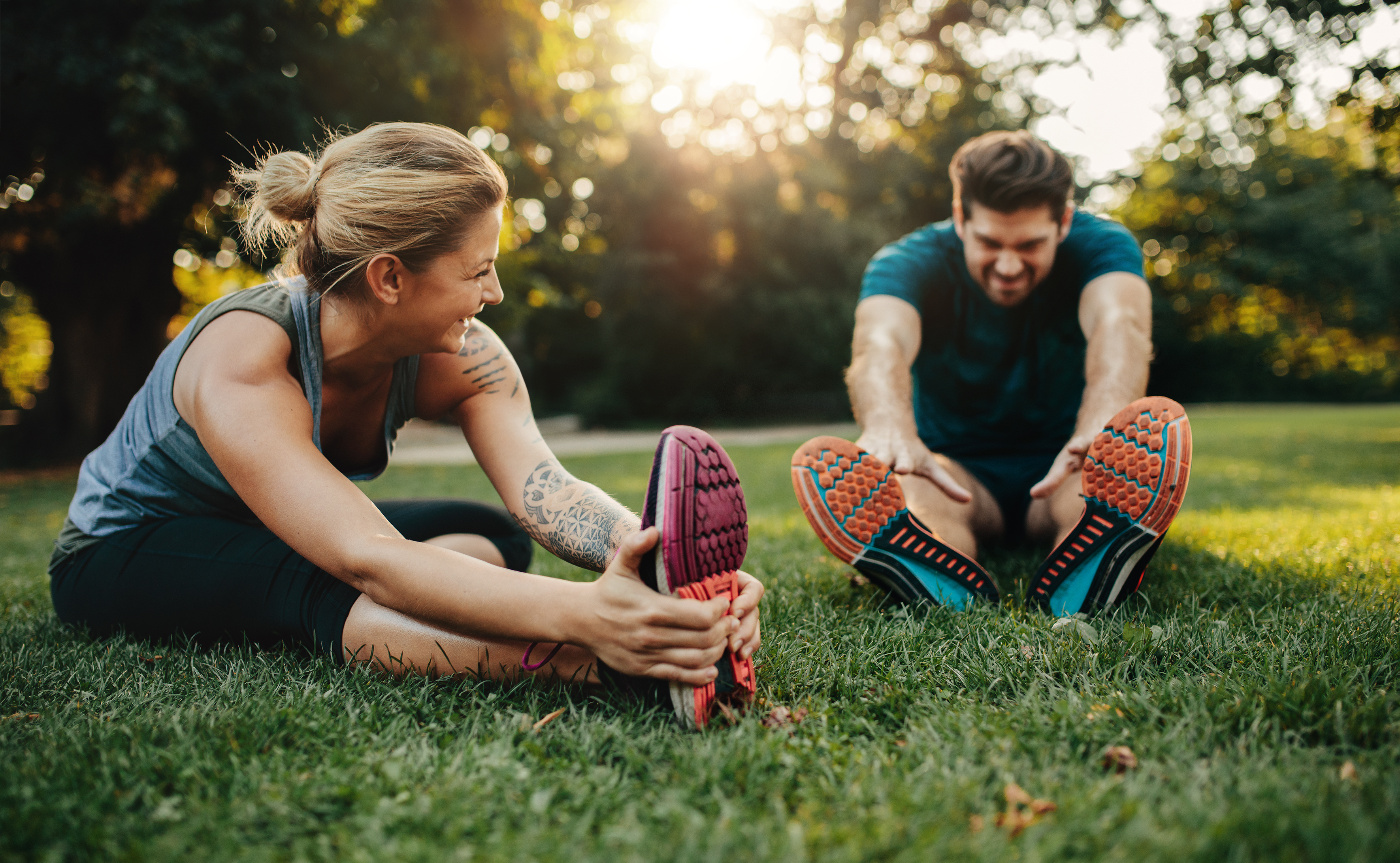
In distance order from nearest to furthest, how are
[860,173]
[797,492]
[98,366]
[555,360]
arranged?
[797,492]
[98,366]
[860,173]
[555,360]

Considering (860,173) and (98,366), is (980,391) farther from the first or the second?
(860,173)

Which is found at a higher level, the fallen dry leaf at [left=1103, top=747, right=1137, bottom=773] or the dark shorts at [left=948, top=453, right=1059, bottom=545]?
the dark shorts at [left=948, top=453, right=1059, bottom=545]

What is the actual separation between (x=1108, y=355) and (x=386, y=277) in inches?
85.3

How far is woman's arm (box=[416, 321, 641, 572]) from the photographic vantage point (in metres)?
1.94

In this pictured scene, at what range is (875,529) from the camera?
82.3 inches

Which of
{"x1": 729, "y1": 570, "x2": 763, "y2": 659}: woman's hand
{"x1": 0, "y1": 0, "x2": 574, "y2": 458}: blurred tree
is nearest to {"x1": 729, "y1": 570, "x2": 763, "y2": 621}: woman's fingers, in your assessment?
{"x1": 729, "y1": 570, "x2": 763, "y2": 659}: woman's hand

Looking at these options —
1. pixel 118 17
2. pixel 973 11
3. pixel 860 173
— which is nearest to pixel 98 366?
pixel 118 17

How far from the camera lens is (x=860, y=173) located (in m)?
17.8

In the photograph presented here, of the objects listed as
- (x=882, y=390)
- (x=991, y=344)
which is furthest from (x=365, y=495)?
(x=991, y=344)

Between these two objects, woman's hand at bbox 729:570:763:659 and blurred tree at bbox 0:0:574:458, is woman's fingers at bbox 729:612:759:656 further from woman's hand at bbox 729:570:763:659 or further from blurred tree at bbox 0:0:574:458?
blurred tree at bbox 0:0:574:458

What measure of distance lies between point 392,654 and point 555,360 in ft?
77.4

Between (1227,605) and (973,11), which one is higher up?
(973,11)

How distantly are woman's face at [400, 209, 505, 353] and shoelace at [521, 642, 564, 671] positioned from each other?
76 cm

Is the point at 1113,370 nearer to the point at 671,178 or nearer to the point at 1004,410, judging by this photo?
the point at 1004,410
